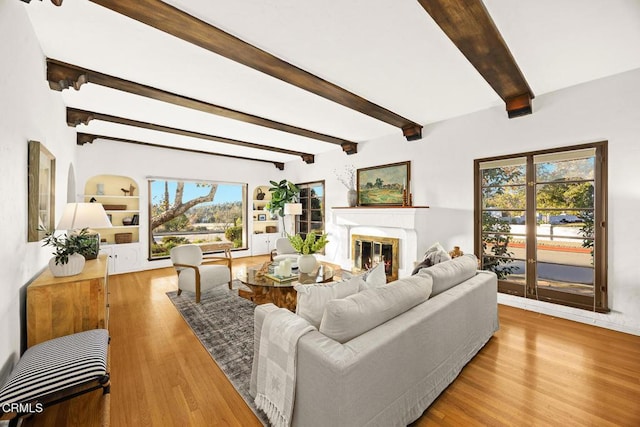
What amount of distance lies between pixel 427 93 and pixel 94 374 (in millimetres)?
4182

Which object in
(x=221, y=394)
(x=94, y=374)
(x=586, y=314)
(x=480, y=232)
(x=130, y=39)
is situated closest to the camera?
(x=94, y=374)

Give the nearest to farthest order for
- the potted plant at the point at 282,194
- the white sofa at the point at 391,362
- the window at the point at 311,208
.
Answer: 1. the white sofa at the point at 391,362
2. the window at the point at 311,208
3. the potted plant at the point at 282,194

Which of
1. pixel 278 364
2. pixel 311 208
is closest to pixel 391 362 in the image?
pixel 278 364

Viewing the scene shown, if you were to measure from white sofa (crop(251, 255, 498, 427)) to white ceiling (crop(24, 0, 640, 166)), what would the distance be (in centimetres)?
207

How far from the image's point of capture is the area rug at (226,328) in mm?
2238

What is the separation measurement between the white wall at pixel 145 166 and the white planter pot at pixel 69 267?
3.88 metres

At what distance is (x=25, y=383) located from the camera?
56.8 inches

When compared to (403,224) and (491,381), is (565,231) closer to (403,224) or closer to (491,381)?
(403,224)

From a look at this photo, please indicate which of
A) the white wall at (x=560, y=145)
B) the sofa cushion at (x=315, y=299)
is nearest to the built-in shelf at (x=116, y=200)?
the sofa cushion at (x=315, y=299)

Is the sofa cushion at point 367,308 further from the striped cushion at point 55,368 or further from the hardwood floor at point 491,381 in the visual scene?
the striped cushion at point 55,368

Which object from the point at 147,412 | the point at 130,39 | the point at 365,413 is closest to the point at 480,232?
the point at 365,413

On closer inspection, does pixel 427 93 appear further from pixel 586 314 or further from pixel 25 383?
pixel 25 383

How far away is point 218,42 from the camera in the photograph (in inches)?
87.7

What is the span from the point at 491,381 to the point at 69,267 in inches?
148
